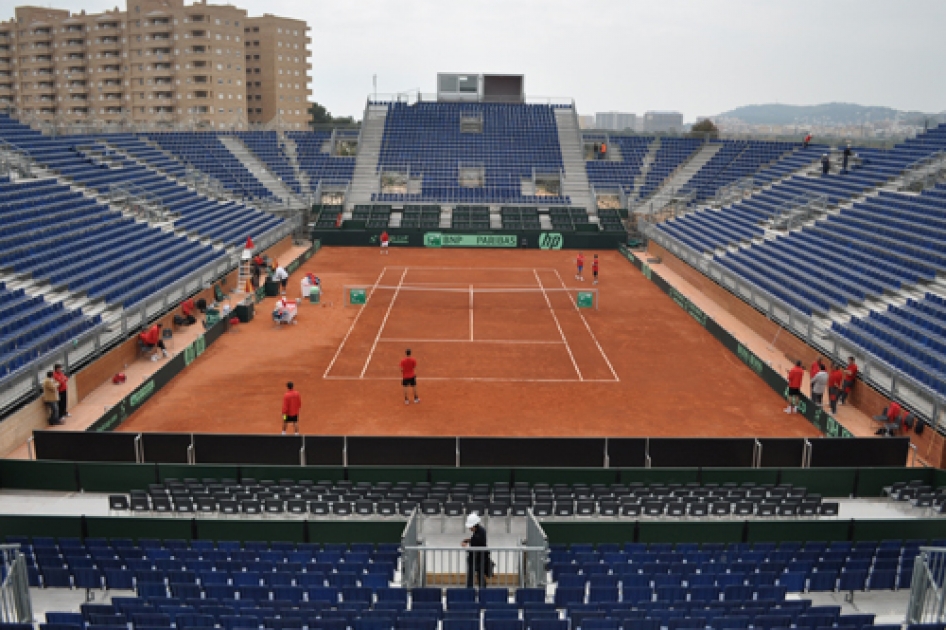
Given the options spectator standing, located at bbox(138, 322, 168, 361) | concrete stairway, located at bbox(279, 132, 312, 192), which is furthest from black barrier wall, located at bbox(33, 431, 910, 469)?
concrete stairway, located at bbox(279, 132, 312, 192)

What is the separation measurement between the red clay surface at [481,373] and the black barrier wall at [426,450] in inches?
126

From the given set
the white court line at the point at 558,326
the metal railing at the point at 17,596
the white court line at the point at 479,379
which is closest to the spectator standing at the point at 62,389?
the white court line at the point at 479,379

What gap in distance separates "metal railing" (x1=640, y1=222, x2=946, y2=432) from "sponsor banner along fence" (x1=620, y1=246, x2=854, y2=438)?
1.83m

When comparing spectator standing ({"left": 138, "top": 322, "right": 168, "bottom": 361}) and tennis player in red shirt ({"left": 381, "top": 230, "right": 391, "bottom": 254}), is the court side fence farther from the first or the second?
tennis player in red shirt ({"left": 381, "top": 230, "right": 391, "bottom": 254})

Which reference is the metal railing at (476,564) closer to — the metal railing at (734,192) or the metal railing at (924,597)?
the metal railing at (924,597)

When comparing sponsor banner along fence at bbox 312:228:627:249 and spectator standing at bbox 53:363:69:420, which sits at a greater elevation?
sponsor banner along fence at bbox 312:228:627:249

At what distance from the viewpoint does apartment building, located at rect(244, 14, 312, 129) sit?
10906 centimetres

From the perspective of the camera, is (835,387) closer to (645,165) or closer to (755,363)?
(755,363)

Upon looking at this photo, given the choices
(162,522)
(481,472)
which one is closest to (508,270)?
(481,472)

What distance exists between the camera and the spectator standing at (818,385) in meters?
21.7

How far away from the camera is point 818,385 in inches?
858

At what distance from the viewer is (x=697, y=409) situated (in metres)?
22.3

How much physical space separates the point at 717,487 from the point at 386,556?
785 centimetres

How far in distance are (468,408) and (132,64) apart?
9265cm
